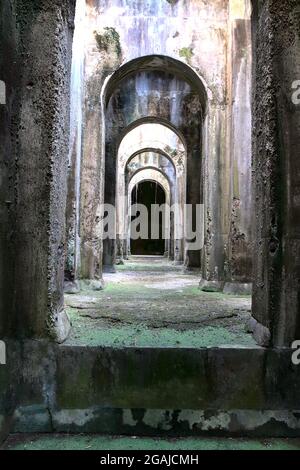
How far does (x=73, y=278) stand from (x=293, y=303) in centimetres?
359

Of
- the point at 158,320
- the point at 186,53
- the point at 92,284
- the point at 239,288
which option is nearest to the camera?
the point at 158,320

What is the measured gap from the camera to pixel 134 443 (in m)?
2.57

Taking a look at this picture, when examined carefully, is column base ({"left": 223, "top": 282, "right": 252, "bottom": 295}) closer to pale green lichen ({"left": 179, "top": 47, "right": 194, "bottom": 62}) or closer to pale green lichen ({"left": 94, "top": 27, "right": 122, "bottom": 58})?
pale green lichen ({"left": 179, "top": 47, "right": 194, "bottom": 62})

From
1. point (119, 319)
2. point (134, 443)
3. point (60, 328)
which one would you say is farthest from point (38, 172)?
point (134, 443)

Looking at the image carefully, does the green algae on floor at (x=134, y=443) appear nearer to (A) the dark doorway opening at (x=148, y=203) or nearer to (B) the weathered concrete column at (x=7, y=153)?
(B) the weathered concrete column at (x=7, y=153)

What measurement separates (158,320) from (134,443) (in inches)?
48.9

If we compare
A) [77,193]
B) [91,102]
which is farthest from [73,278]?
[91,102]

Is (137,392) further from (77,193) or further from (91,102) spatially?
(91,102)

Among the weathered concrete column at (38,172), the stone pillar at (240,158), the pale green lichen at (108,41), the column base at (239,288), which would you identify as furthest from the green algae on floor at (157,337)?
the pale green lichen at (108,41)

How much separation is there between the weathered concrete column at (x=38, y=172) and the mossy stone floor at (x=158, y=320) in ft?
1.08

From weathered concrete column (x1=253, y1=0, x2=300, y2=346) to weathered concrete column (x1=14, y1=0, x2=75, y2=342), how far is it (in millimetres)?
1447

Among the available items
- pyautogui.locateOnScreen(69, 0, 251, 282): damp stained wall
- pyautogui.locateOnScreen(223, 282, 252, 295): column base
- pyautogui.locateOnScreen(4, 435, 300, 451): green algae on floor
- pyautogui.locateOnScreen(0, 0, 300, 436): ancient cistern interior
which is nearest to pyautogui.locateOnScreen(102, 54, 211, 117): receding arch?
pyautogui.locateOnScreen(69, 0, 251, 282): damp stained wall

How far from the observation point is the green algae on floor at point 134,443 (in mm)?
2504

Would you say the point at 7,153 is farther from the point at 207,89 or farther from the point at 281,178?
the point at 207,89
